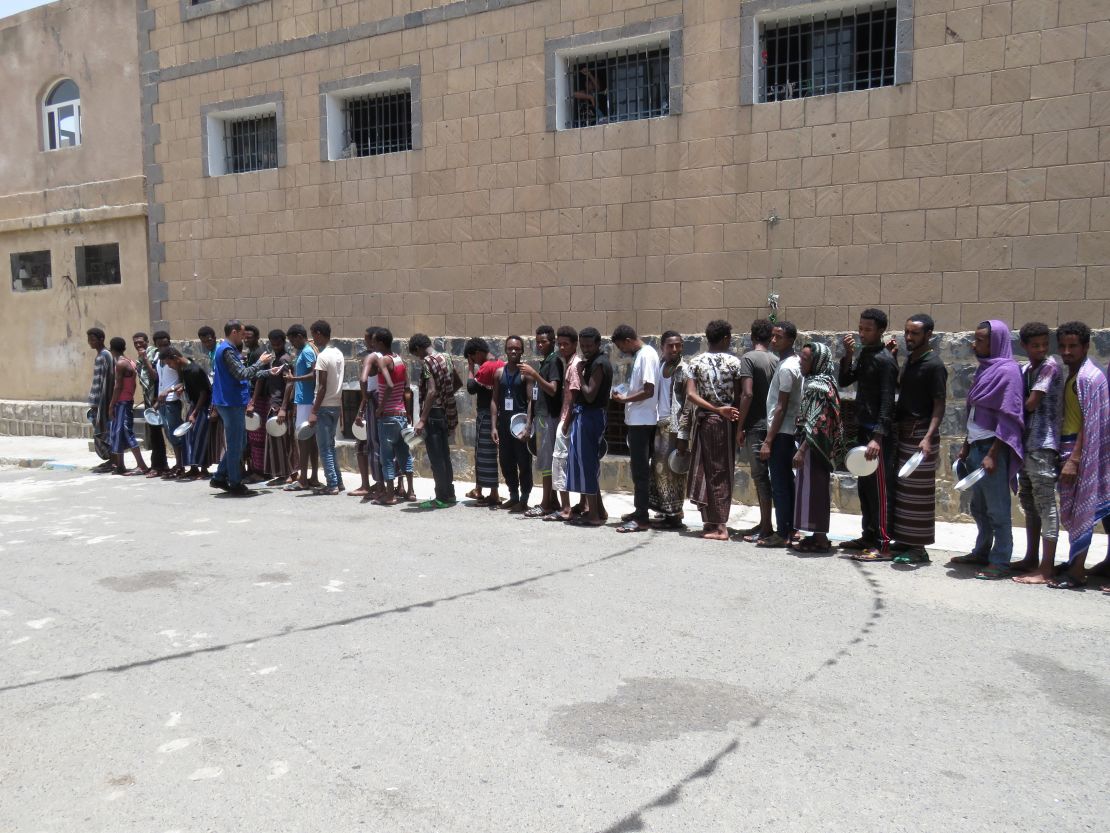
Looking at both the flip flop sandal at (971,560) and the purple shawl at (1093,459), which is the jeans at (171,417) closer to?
the flip flop sandal at (971,560)

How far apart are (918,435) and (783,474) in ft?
3.55

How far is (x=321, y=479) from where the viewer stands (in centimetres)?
1198

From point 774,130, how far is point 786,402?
3353mm

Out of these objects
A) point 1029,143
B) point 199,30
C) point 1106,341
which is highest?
point 199,30

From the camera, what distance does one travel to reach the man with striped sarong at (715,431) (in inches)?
315

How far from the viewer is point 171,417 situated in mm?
12016

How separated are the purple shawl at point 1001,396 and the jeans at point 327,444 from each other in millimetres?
6680

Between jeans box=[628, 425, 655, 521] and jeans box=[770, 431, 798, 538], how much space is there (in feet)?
3.95

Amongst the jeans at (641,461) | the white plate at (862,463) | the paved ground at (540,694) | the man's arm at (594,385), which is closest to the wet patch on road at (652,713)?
the paved ground at (540,694)

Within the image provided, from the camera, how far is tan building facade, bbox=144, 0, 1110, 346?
848cm

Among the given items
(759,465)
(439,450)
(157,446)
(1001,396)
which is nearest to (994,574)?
(1001,396)

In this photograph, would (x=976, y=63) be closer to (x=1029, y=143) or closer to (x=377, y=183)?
(x=1029, y=143)

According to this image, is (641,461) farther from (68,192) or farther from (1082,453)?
(68,192)

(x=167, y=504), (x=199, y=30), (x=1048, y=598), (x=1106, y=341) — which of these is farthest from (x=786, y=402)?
(x=199, y=30)
